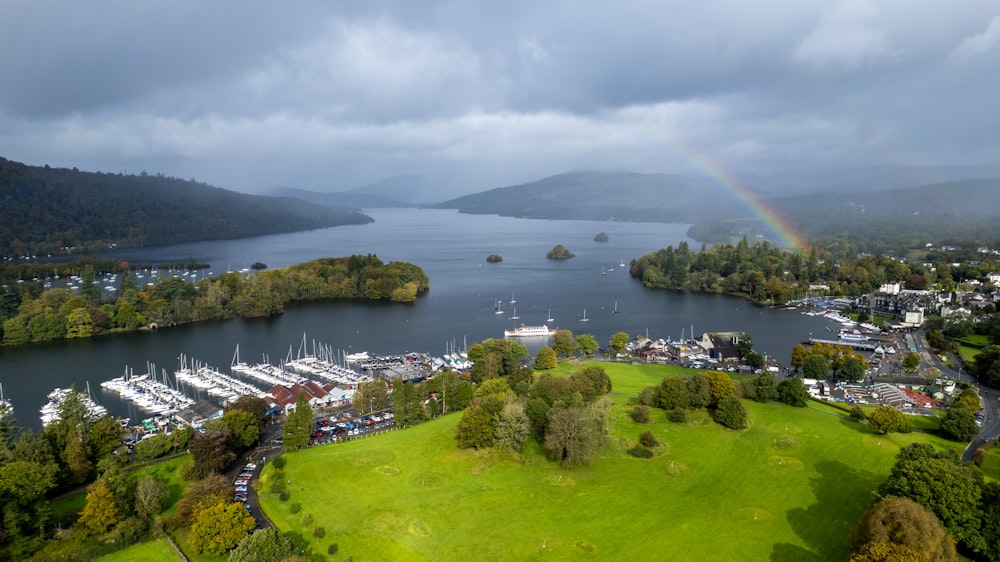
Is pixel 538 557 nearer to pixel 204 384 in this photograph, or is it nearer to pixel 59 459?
pixel 59 459

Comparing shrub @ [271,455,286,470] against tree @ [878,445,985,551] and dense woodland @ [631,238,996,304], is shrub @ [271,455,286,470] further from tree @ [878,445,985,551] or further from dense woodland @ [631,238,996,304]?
dense woodland @ [631,238,996,304]

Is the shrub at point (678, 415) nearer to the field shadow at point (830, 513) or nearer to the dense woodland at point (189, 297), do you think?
the field shadow at point (830, 513)

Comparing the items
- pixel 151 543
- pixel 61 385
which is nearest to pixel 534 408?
pixel 151 543

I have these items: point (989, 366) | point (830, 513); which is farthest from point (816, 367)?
point (830, 513)

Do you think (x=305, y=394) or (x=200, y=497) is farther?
(x=305, y=394)

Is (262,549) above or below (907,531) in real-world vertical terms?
below

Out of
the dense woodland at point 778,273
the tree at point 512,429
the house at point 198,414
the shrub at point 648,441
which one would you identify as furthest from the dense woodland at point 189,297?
the shrub at point 648,441

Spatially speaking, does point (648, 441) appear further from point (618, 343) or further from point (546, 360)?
point (618, 343)
